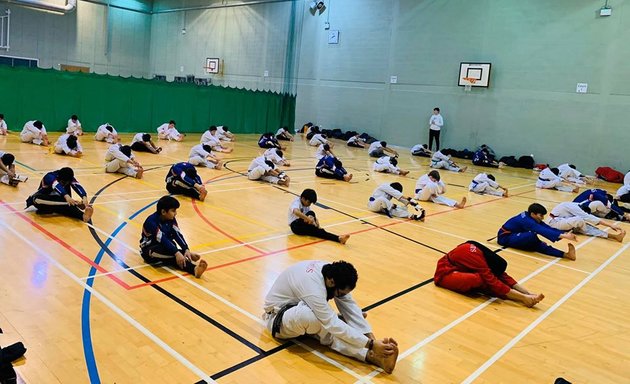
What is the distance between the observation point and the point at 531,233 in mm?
9258

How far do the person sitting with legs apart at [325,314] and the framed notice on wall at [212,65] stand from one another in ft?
111

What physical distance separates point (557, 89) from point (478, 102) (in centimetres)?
371

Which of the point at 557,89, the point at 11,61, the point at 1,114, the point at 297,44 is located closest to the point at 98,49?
the point at 11,61

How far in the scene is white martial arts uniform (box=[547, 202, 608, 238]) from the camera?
11062mm

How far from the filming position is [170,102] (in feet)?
82.4

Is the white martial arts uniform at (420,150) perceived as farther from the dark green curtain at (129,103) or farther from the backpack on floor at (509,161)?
the dark green curtain at (129,103)

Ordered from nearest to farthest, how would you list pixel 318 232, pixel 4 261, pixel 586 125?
pixel 4 261 < pixel 318 232 < pixel 586 125

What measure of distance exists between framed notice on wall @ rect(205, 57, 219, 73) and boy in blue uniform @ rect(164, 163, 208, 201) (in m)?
26.9

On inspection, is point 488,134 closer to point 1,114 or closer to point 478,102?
point 478,102

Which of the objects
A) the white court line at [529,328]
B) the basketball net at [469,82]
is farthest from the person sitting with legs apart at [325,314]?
the basketball net at [469,82]

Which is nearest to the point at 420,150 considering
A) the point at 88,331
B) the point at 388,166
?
the point at 388,166

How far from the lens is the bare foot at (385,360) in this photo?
4.60m

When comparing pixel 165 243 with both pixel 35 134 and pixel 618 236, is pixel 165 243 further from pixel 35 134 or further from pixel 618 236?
pixel 35 134

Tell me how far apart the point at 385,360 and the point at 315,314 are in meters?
0.75
